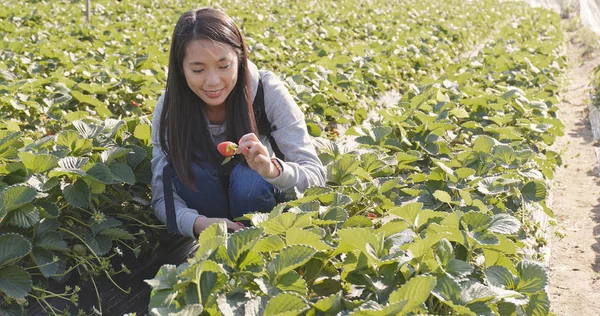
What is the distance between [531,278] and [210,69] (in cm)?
121

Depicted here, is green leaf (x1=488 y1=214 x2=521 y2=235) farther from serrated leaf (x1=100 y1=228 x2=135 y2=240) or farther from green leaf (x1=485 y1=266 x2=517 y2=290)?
serrated leaf (x1=100 y1=228 x2=135 y2=240)

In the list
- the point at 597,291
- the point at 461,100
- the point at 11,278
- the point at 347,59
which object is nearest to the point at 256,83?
the point at 11,278

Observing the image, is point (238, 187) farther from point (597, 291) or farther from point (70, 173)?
point (597, 291)

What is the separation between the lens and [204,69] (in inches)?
89.2

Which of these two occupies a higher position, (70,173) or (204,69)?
(204,69)

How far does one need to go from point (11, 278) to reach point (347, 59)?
365 centimetres

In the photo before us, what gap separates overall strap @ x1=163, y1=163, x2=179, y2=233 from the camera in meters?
2.33

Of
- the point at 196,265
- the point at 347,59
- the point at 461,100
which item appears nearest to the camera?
the point at 196,265

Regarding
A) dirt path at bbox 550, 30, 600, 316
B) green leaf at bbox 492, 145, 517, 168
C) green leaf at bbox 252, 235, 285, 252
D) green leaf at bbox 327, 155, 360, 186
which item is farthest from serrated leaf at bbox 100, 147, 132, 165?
dirt path at bbox 550, 30, 600, 316

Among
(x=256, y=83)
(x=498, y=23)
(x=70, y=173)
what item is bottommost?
(x=498, y=23)

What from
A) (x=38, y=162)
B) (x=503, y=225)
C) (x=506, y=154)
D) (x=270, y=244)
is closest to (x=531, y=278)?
(x=503, y=225)

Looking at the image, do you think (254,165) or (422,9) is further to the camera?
(422,9)

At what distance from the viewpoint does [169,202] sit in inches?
92.1

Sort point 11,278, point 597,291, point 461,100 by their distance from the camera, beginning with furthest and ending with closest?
point 461,100
point 597,291
point 11,278
